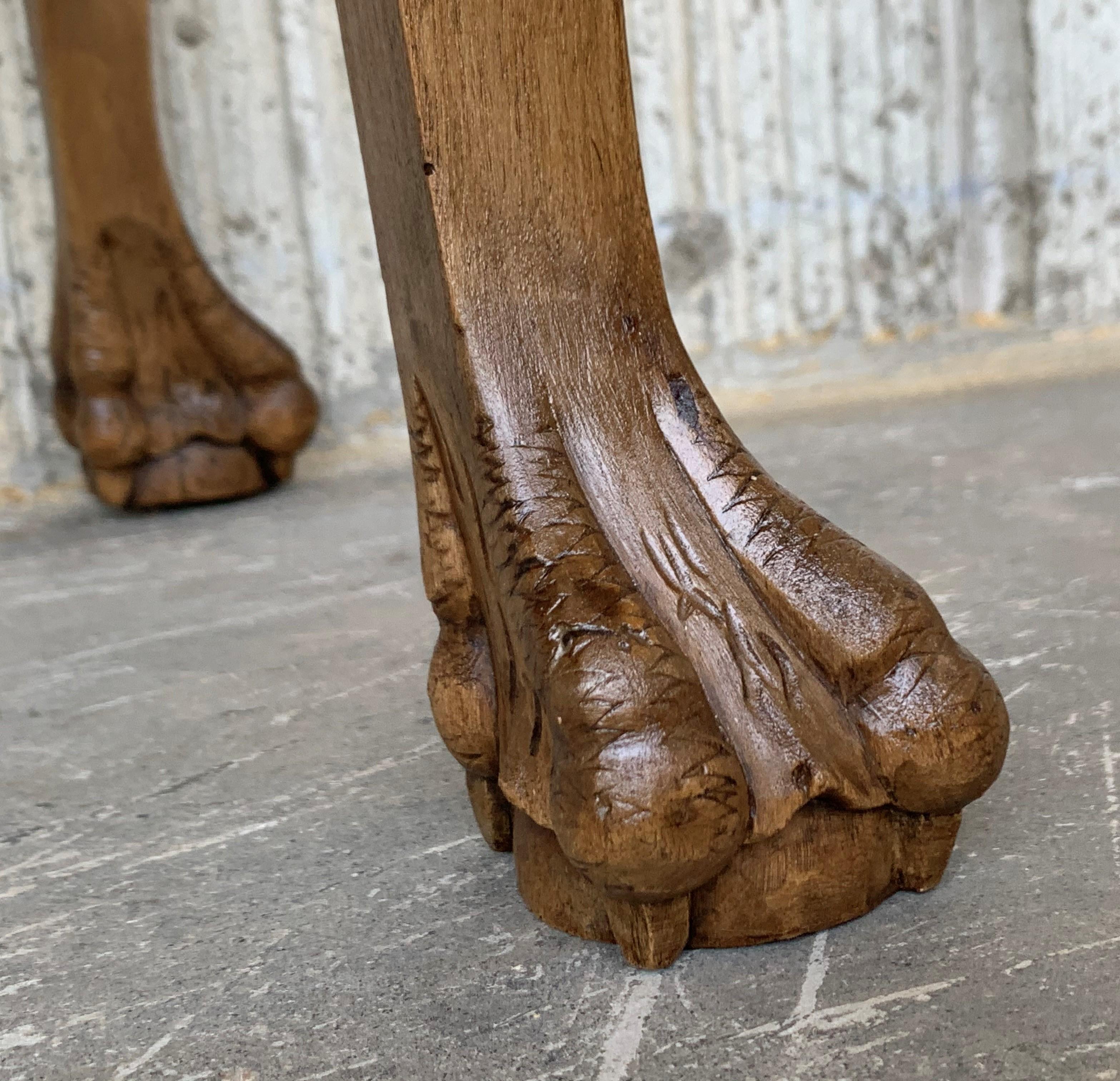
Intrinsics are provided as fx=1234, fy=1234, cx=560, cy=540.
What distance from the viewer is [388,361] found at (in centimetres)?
165

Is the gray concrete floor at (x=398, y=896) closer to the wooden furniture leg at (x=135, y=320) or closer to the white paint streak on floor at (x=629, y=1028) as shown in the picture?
the white paint streak on floor at (x=629, y=1028)

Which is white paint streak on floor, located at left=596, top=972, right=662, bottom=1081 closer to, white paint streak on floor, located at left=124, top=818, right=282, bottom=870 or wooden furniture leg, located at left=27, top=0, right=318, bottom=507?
white paint streak on floor, located at left=124, top=818, right=282, bottom=870

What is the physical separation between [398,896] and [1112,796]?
0.29 metres

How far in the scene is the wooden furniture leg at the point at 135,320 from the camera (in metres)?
1.35

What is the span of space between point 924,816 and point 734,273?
146cm

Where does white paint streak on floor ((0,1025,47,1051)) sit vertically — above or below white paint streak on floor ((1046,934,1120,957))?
above

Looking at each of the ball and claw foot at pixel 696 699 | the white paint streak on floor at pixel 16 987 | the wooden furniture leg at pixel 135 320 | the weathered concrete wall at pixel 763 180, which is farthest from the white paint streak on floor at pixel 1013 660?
the weathered concrete wall at pixel 763 180

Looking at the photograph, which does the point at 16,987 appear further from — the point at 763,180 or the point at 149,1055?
the point at 763,180

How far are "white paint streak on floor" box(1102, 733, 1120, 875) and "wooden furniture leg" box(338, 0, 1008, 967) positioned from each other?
0.25 ft

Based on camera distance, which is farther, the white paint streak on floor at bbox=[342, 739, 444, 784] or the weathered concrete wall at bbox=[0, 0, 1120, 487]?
the weathered concrete wall at bbox=[0, 0, 1120, 487]

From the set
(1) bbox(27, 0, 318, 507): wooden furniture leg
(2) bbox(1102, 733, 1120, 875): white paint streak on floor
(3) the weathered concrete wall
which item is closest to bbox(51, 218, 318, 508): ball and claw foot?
(1) bbox(27, 0, 318, 507): wooden furniture leg

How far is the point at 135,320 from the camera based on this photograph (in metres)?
1.40

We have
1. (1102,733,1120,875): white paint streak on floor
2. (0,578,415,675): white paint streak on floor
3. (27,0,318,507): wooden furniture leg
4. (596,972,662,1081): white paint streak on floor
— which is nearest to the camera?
(596,972,662,1081): white paint streak on floor

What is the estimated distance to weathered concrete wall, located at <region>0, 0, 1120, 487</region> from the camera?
5.01ft
